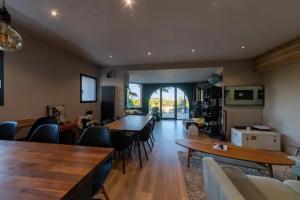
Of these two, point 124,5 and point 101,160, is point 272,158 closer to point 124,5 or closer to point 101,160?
point 101,160

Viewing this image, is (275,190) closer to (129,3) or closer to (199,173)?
(199,173)

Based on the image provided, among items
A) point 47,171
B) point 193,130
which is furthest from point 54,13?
point 193,130

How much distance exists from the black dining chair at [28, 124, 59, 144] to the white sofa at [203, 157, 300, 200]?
5.92 ft

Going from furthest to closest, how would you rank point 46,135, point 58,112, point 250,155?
point 58,112 < point 250,155 < point 46,135

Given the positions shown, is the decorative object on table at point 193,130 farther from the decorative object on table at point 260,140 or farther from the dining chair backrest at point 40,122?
the dining chair backrest at point 40,122

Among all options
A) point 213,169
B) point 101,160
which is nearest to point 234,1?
point 213,169

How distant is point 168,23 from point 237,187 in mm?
2568

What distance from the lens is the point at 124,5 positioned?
233 centimetres

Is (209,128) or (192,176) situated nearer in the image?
(192,176)

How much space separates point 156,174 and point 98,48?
3256 millimetres

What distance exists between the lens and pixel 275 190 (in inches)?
60.6

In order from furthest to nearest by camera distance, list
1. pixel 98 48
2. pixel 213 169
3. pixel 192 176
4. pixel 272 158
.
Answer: pixel 98 48 < pixel 192 176 < pixel 272 158 < pixel 213 169

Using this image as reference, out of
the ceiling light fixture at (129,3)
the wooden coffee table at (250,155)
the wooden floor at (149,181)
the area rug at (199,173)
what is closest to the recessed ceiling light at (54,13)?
the ceiling light fixture at (129,3)

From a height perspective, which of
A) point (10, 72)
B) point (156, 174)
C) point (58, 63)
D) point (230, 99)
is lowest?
point (156, 174)
